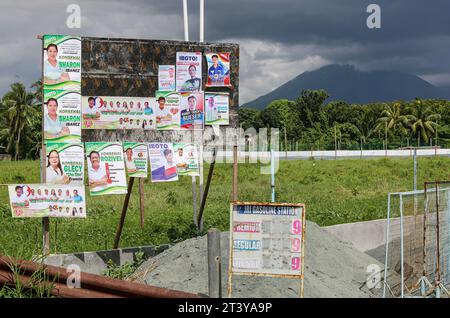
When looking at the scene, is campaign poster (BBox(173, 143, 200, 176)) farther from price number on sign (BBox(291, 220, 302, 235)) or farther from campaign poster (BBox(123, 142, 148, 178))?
price number on sign (BBox(291, 220, 302, 235))

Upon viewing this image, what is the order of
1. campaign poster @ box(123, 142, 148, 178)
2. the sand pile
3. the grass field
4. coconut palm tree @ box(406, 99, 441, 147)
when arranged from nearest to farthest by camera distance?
1. the sand pile
2. campaign poster @ box(123, 142, 148, 178)
3. the grass field
4. coconut palm tree @ box(406, 99, 441, 147)

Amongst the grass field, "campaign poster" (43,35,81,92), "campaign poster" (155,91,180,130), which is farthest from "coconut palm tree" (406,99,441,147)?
"campaign poster" (43,35,81,92)

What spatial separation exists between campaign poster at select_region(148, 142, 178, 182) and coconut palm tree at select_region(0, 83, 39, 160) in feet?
185

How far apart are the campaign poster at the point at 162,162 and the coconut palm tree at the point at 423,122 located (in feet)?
279

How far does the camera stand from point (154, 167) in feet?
38.2

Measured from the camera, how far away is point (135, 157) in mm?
11375

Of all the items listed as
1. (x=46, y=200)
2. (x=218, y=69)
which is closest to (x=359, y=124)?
(x=218, y=69)

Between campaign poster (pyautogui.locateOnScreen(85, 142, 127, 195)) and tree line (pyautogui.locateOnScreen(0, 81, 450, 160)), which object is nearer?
campaign poster (pyautogui.locateOnScreen(85, 142, 127, 195))

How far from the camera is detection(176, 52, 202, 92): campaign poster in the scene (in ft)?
37.8

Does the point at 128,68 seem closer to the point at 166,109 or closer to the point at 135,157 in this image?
the point at 166,109

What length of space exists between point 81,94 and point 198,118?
81.7 inches

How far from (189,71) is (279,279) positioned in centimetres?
437

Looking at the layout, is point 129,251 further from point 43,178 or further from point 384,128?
point 384,128

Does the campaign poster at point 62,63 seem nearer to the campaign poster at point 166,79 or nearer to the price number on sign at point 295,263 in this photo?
the campaign poster at point 166,79
